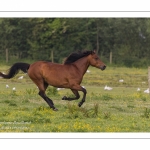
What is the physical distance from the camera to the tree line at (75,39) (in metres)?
28.1

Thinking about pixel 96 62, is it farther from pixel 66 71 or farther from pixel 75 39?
pixel 75 39

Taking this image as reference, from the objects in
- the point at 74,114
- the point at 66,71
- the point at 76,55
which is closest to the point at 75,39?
the point at 76,55

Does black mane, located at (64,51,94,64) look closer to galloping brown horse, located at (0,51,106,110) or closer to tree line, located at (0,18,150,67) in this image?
galloping brown horse, located at (0,51,106,110)

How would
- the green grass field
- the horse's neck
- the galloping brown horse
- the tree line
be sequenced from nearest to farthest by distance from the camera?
the green grass field
the galloping brown horse
the horse's neck
the tree line

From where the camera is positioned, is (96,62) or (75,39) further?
(75,39)

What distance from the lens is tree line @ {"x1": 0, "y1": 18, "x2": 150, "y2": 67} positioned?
92.2 ft

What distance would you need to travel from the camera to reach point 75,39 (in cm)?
2880

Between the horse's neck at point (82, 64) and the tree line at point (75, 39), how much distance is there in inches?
483

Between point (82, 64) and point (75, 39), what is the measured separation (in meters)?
13.8

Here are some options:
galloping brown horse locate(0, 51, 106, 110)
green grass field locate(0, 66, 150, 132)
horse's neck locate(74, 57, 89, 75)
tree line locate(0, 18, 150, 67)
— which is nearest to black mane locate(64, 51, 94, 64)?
galloping brown horse locate(0, 51, 106, 110)

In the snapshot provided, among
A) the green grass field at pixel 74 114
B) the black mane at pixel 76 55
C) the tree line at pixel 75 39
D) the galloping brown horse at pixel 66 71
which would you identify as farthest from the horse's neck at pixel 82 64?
the tree line at pixel 75 39

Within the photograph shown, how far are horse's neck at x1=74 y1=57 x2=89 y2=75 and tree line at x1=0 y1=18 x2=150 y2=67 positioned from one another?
12269mm

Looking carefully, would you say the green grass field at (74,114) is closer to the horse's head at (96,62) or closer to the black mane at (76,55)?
the horse's head at (96,62)
